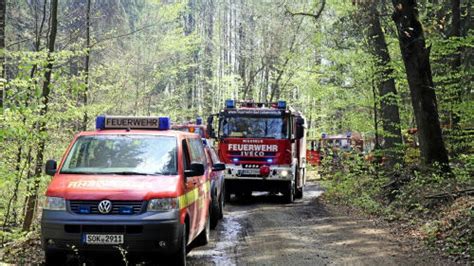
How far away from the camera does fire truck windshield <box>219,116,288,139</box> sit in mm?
16094

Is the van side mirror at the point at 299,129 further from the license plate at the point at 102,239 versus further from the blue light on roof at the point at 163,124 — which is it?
the license plate at the point at 102,239

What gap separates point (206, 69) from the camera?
47.3 meters

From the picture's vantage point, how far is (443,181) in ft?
41.0

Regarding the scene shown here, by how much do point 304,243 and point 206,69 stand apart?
38975 millimetres

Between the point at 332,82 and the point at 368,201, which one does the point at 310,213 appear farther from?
the point at 332,82

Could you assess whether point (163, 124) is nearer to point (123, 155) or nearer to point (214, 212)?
point (123, 155)

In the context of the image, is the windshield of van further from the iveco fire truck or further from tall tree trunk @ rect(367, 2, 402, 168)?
tall tree trunk @ rect(367, 2, 402, 168)

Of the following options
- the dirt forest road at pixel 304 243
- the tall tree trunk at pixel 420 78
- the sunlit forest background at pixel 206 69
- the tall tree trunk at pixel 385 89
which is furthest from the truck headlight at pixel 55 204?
the tall tree trunk at pixel 385 89

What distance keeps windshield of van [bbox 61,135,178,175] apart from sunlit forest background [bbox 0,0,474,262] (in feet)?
3.72

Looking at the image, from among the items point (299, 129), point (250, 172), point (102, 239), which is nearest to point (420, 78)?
point (299, 129)

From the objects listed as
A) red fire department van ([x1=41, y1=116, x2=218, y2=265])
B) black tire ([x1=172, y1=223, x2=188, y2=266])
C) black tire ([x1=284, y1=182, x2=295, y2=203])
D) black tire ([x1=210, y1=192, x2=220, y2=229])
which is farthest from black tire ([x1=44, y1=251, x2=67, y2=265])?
black tire ([x1=284, y1=182, x2=295, y2=203])

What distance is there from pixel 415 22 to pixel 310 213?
210 inches

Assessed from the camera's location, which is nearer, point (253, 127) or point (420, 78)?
point (420, 78)

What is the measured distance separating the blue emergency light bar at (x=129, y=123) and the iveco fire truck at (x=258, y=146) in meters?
7.36
